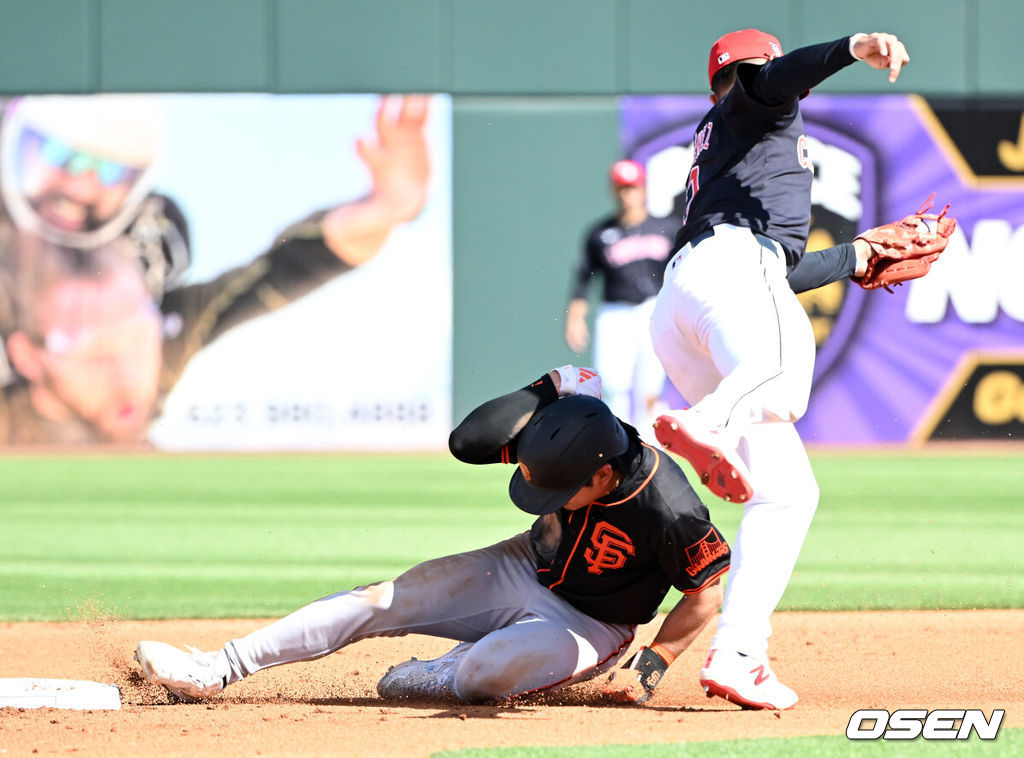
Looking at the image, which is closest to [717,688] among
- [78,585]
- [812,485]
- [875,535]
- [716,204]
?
[812,485]

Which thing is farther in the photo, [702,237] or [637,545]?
[702,237]

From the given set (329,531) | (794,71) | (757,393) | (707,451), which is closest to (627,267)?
(329,531)

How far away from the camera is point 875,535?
278 inches

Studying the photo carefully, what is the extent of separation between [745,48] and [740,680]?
5.43 feet

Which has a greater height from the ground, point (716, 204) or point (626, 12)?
point (626, 12)

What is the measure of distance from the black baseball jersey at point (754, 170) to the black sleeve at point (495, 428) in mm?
658

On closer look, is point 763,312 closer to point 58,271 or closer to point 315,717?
point 315,717

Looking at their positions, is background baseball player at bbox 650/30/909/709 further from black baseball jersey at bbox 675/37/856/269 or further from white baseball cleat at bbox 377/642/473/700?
white baseball cleat at bbox 377/642/473/700

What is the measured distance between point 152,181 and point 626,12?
476 centimetres

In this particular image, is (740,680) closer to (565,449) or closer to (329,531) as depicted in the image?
(565,449)

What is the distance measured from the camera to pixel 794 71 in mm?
3154

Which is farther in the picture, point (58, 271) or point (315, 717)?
point (58, 271)

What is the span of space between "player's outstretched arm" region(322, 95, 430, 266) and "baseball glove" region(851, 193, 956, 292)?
8416 millimetres

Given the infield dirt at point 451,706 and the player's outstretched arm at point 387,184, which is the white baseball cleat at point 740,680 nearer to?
the infield dirt at point 451,706
